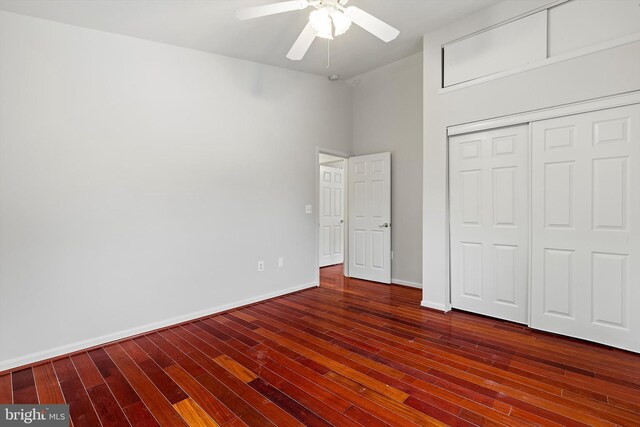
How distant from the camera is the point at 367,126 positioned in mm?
5098

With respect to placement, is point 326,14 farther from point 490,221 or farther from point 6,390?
point 6,390

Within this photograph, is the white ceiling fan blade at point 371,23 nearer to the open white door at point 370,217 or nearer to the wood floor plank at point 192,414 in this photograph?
the open white door at point 370,217

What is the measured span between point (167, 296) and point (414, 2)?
373 cm

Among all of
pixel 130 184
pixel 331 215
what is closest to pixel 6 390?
pixel 130 184

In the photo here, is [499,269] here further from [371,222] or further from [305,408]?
[305,408]

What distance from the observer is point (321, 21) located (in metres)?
2.16

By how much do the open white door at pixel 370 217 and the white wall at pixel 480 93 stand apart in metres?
1.12

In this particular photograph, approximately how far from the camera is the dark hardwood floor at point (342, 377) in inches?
74.0

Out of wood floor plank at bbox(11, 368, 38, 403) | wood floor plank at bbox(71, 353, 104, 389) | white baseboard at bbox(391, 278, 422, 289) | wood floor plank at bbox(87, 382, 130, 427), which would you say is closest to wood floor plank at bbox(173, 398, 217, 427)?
wood floor plank at bbox(87, 382, 130, 427)

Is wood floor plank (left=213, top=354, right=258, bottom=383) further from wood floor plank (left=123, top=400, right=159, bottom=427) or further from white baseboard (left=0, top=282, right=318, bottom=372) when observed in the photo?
white baseboard (left=0, top=282, right=318, bottom=372)

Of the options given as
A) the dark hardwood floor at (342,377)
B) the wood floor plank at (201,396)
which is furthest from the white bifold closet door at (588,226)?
the wood floor plank at (201,396)

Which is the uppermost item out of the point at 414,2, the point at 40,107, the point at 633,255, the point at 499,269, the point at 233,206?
the point at 414,2

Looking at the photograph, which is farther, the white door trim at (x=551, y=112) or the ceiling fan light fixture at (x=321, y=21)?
the white door trim at (x=551, y=112)

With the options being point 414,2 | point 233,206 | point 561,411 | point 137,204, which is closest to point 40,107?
point 137,204
